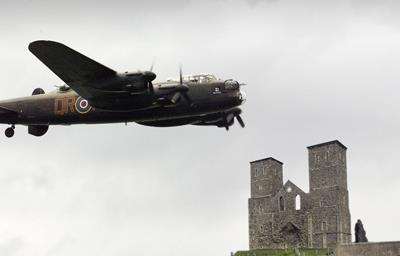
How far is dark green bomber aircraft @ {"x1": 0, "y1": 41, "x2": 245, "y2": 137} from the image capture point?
109 feet

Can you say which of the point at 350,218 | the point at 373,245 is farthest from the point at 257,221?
the point at 373,245

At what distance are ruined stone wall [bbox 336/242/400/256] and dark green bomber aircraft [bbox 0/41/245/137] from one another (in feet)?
152

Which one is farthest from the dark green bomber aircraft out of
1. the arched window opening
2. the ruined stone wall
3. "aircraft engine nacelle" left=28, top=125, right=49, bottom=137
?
the arched window opening

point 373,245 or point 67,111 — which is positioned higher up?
point 67,111

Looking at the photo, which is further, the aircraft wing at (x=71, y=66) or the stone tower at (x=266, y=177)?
the stone tower at (x=266, y=177)

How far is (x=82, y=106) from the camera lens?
3631 cm

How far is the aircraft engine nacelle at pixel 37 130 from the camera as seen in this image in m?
38.7

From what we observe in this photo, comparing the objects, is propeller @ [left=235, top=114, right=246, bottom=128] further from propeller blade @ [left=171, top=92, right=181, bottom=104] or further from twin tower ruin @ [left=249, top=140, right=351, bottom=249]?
twin tower ruin @ [left=249, top=140, right=351, bottom=249]

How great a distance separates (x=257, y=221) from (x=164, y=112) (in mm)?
97612

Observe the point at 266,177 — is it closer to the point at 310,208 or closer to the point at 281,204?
the point at 281,204

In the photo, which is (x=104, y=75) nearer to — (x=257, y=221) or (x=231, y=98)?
(x=231, y=98)

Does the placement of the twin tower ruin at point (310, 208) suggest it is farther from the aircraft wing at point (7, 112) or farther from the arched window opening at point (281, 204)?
the aircraft wing at point (7, 112)

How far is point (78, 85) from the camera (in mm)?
34062

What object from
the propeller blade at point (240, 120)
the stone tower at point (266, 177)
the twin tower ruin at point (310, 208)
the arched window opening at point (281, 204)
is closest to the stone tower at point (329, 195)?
the twin tower ruin at point (310, 208)
